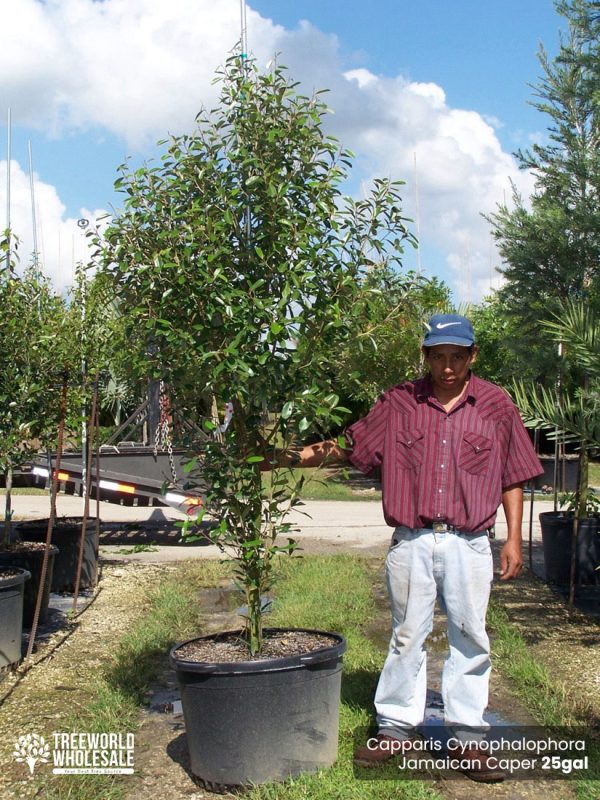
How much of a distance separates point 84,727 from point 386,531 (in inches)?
338

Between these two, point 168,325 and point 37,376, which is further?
point 37,376

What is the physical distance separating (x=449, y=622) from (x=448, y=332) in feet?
4.04

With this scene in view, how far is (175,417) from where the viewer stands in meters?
4.33

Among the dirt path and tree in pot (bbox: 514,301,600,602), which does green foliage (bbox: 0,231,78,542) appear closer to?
the dirt path

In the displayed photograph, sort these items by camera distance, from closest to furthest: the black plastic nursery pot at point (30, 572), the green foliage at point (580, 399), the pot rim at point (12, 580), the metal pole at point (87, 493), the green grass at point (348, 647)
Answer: the green grass at point (348, 647) → the pot rim at point (12, 580) → the green foliage at point (580, 399) → the black plastic nursery pot at point (30, 572) → the metal pole at point (87, 493)

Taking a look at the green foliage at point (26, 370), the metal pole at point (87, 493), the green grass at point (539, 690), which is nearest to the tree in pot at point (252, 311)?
the green grass at point (539, 690)

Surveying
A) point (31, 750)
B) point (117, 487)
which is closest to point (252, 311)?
point (31, 750)

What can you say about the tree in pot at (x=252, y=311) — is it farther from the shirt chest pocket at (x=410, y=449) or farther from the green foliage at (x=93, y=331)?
the green foliage at (x=93, y=331)

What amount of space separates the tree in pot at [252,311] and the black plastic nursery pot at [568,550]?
4.58 metres

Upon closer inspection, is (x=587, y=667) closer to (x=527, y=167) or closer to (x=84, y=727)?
(x=84, y=727)

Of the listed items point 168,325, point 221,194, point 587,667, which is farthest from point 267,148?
point 587,667

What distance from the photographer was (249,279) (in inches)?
156

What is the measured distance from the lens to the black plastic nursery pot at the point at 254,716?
3672mm

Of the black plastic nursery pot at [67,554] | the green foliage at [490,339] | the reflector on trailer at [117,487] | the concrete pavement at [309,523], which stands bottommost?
the concrete pavement at [309,523]
